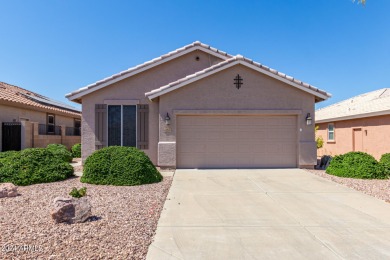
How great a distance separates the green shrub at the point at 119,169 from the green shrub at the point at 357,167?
7.10m

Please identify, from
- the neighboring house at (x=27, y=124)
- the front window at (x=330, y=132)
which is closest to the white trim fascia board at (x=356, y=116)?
the front window at (x=330, y=132)

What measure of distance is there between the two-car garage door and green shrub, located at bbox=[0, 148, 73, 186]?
15.7 ft

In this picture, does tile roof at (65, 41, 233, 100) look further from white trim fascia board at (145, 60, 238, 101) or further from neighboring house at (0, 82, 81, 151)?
neighboring house at (0, 82, 81, 151)

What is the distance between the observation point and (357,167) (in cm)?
918

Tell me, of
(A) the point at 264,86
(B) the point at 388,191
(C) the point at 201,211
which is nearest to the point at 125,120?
(A) the point at 264,86

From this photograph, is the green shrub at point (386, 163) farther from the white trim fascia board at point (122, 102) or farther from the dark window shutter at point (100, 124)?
the dark window shutter at point (100, 124)

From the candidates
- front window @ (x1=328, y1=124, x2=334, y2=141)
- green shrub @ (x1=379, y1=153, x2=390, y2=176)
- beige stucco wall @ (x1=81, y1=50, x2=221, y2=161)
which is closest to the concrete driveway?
green shrub @ (x1=379, y1=153, x2=390, y2=176)

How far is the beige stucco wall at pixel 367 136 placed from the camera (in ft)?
46.0

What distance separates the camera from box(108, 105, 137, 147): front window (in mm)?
11438

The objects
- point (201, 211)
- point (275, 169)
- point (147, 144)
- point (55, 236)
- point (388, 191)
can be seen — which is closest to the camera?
point (55, 236)

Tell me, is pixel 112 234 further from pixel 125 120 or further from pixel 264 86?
pixel 264 86

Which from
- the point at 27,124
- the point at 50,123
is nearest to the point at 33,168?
the point at 27,124

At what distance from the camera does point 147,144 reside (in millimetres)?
11445

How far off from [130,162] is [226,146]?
4.71m
